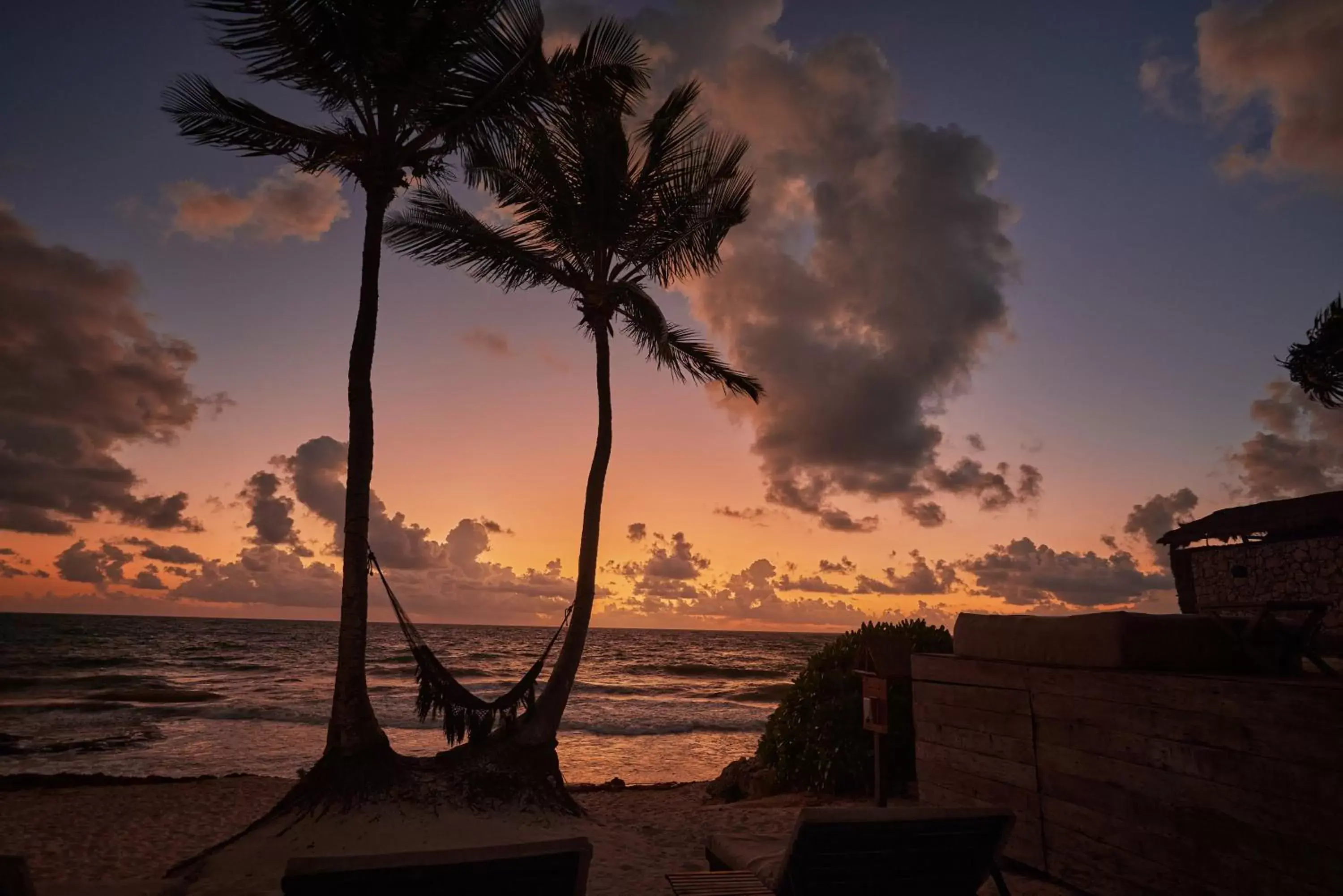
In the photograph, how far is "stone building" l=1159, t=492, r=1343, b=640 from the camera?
12.1 m

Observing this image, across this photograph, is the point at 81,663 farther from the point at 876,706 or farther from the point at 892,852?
the point at 892,852

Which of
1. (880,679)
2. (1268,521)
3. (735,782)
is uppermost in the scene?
(1268,521)

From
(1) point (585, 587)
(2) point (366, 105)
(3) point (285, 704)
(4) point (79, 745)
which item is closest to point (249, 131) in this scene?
(2) point (366, 105)

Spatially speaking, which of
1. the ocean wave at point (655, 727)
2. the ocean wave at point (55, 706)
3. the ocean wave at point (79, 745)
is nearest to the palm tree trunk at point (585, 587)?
the ocean wave at point (655, 727)

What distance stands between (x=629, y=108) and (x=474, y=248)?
296 centimetres

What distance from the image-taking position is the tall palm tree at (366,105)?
287 inches

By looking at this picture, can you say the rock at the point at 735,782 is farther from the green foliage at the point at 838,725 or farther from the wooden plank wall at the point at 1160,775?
the wooden plank wall at the point at 1160,775

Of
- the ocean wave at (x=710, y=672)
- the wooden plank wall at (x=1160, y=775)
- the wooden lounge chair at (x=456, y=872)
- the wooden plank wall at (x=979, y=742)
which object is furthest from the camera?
the ocean wave at (x=710, y=672)

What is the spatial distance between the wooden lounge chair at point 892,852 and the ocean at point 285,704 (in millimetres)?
11166

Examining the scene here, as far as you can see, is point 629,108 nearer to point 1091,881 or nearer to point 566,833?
point 566,833

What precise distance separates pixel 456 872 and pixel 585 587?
7.01 m

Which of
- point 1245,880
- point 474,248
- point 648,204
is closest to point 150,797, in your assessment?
point 474,248

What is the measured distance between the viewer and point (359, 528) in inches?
298

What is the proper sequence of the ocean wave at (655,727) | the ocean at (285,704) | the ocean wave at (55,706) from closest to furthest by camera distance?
the ocean at (285,704) → the ocean wave at (655,727) → the ocean wave at (55,706)
